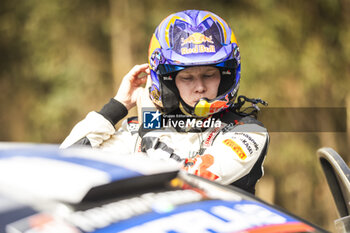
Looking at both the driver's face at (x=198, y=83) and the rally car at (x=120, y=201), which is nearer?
the rally car at (x=120, y=201)

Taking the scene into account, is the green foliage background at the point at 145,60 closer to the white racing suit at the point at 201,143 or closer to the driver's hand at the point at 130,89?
the driver's hand at the point at 130,89

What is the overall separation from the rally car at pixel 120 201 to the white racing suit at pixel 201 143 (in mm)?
856

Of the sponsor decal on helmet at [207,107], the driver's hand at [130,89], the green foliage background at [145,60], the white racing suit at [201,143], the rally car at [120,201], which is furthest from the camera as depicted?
the green foliage background at [145,60]

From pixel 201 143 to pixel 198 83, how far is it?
285mm

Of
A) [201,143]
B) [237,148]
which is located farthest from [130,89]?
[237,148]

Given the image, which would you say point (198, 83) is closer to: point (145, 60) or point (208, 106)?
point (208, 106)

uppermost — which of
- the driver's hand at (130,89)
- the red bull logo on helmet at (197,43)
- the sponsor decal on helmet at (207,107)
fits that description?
the red bull logo on helmet at (197,43)

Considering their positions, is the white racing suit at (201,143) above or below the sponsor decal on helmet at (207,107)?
below

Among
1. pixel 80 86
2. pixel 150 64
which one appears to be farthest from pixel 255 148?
pixel 80 86

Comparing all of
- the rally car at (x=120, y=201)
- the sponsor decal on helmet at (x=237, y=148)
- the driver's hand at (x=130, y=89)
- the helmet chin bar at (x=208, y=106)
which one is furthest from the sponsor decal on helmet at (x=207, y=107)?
the rally car at (x=120, y=201)

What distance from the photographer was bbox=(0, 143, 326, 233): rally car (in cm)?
90

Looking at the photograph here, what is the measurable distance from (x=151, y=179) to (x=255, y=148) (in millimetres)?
1159

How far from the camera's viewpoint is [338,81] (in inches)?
247

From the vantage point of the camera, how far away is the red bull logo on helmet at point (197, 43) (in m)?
2.27
